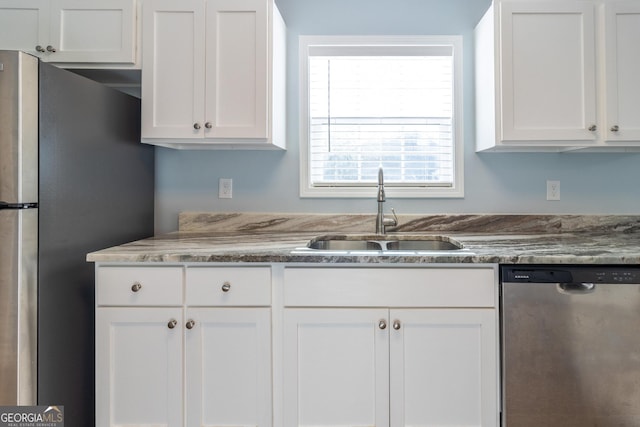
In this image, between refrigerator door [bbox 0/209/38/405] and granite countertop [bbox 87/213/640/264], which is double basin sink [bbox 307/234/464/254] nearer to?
granite countertop [bbox 87/213/640/264]

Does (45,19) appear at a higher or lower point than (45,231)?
higher

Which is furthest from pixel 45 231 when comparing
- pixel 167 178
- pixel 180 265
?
pixel 167 178

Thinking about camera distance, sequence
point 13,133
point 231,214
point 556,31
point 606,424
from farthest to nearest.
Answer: point 231,214, point 556,31, point 606,424, point 13,133

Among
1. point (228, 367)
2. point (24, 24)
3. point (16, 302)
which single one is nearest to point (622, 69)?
point (228, 367)

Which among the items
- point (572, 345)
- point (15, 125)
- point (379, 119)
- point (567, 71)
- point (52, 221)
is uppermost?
point (567, 71)

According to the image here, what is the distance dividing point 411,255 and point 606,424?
95 centimetres

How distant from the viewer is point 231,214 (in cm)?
237

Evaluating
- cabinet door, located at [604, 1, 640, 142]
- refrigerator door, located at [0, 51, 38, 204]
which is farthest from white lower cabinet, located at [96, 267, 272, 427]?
cabinet door, located at [604, 1, 640, 142]

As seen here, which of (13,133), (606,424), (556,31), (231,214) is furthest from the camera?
(231,214)

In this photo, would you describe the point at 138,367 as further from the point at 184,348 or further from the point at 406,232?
the point at 406,232

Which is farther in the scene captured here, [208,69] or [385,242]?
[385,242]

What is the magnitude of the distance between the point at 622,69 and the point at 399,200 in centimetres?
120

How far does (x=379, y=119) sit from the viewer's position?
7.95ft

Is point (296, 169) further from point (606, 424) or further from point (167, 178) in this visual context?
point (606, 424)
